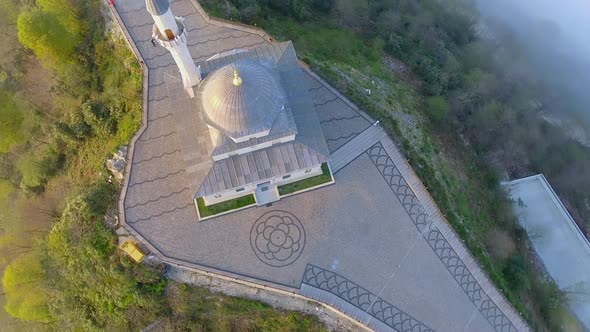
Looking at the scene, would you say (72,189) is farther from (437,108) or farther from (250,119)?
(437,108)

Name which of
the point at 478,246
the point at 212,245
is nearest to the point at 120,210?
the point at 212,245

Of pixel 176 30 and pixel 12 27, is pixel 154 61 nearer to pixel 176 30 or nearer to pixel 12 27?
pixel 176 30

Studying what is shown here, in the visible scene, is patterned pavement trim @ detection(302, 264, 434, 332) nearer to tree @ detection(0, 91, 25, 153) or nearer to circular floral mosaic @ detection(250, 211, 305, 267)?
circular floral mosaic @ detection(250, 211, 305, 267)

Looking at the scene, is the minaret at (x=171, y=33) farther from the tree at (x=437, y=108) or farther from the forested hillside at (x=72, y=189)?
the tree at (x=437, y=108)

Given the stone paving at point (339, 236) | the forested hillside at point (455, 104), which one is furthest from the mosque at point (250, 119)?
the forested hillside at point (455, 104)

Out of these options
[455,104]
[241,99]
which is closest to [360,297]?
[241,99]

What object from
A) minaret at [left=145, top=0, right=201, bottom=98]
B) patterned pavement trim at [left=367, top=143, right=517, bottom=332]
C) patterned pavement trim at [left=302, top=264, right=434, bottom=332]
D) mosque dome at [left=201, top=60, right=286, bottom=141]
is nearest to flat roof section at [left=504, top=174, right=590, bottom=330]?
patterned pavement trim at [left=367, top=143, right=517, bottom=332]
